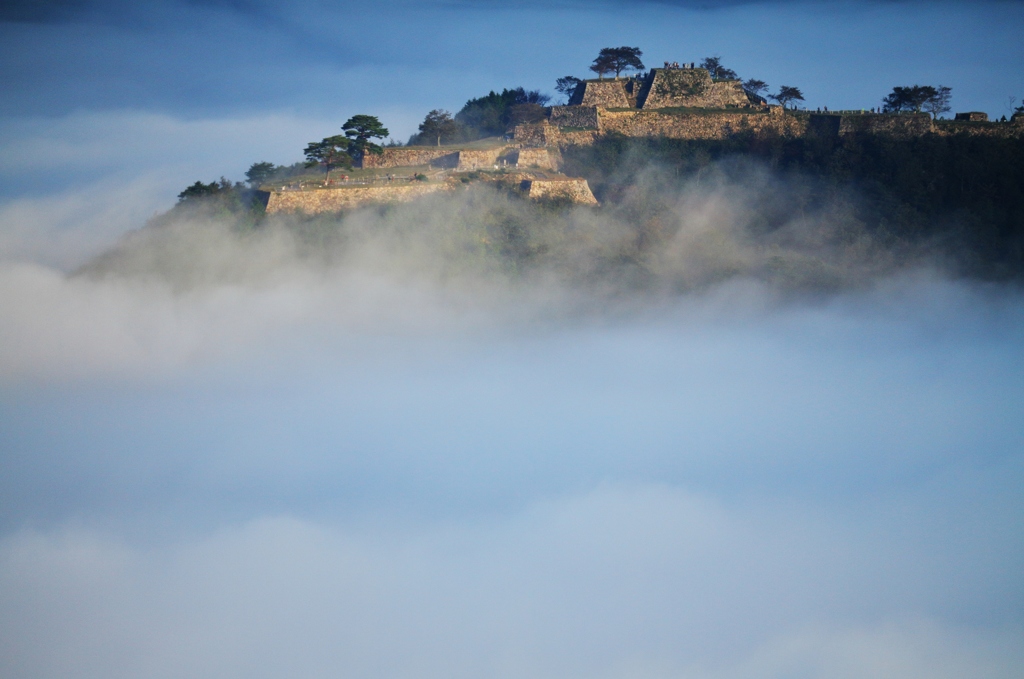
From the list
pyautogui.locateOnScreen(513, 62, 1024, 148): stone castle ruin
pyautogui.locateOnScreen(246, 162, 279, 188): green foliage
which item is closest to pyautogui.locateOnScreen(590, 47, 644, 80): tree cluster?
pyautogui.locateOnScreen(513, 62, 1024, 148): stone castle ruin

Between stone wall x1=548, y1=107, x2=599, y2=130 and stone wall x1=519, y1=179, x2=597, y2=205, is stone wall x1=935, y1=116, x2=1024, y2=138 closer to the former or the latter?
stone wall x1=548, y1=107, x2=599, y2=130

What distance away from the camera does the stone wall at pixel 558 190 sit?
47566 mm

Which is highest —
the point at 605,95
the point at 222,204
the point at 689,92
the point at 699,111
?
the point at 689,92

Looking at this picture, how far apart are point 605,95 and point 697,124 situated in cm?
526

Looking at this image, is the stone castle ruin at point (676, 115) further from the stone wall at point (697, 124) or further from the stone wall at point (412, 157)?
the stone wall at point (412, 157)

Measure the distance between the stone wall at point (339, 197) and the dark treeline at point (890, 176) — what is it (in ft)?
30.0

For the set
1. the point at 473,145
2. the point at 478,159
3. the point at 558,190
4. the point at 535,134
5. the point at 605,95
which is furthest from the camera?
the point at 605,95

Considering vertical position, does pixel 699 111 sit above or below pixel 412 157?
above

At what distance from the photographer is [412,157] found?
5084 centimetres

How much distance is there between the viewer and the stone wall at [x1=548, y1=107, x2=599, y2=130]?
51.8 meters

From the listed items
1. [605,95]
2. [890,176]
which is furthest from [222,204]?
[890,176]

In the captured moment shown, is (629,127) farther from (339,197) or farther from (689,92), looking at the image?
(339,197)

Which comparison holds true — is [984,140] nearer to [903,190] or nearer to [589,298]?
[903,190]

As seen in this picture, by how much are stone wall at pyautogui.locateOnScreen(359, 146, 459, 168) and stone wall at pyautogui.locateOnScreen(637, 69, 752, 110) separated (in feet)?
36.0
